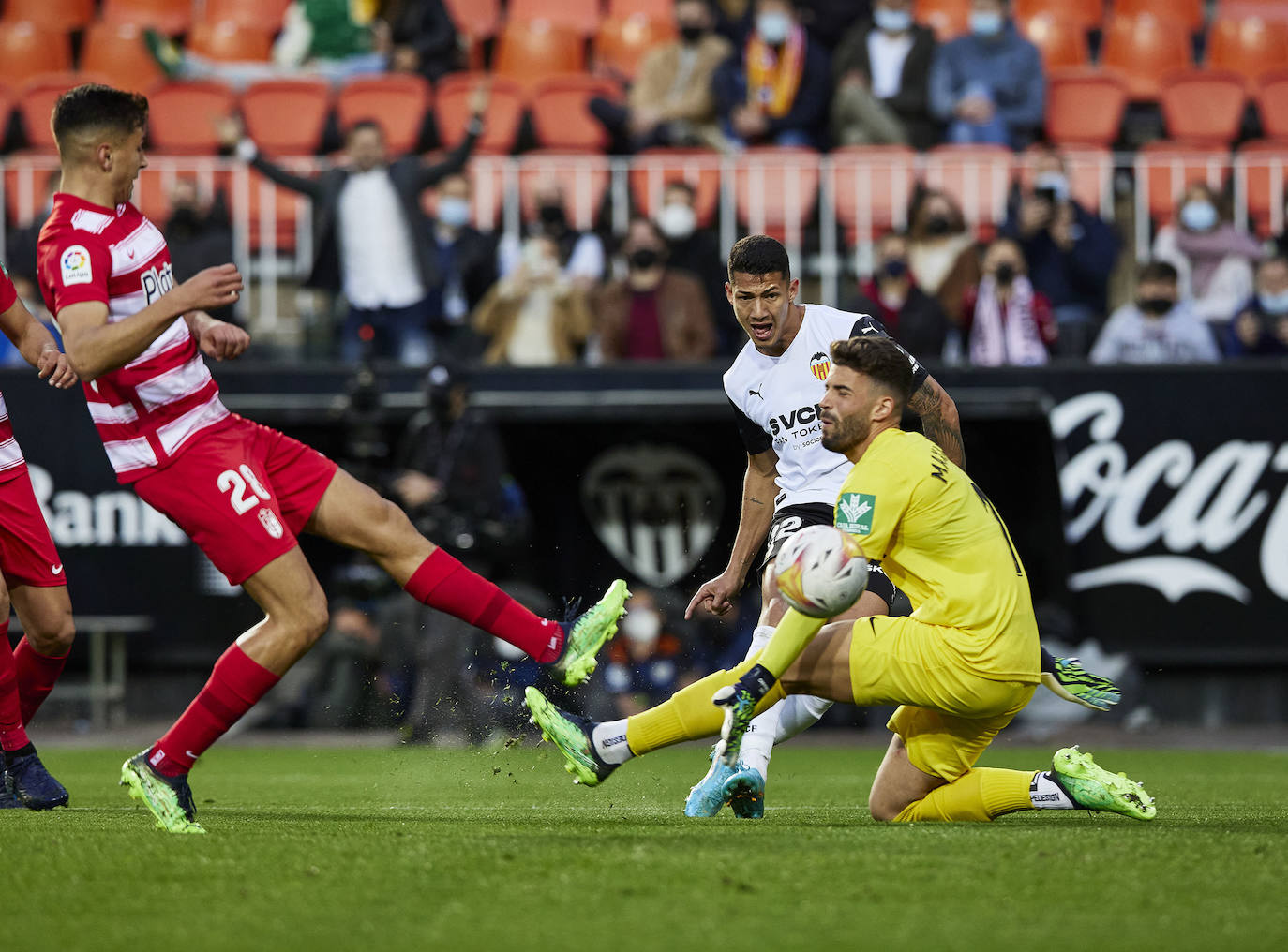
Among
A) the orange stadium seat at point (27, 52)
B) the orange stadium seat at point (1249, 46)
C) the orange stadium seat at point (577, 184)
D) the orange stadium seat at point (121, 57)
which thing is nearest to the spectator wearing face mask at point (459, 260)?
the orange stadium seat at point (577, 184)

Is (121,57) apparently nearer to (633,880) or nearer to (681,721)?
(681,721)

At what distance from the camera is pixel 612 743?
561cm

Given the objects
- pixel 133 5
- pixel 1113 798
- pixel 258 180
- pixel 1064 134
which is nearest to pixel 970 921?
pixel 1113 798

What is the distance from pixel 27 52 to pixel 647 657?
30.7 ft

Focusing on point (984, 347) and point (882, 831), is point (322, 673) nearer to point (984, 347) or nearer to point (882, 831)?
point (984, 347)

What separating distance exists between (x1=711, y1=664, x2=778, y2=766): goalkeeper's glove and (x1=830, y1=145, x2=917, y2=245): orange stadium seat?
27.4 ft

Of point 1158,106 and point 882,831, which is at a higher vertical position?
point 1158,106

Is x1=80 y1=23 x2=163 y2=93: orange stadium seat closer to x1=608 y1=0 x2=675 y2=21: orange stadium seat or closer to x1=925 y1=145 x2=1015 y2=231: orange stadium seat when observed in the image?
x1=608 y1=0 x2=675 y2=21: orange stadium seat

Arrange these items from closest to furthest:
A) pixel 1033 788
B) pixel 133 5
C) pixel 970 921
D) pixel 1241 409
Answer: pixel 970 921
pixel 1033 788
pixel 1241 409
pixel 133 5

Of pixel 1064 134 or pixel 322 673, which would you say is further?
pixel 1064 134

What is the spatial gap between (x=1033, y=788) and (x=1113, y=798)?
0.85 feet

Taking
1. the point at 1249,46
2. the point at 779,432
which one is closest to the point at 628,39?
the point at 1249,46

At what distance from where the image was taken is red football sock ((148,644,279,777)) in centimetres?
549

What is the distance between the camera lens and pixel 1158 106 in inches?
602
